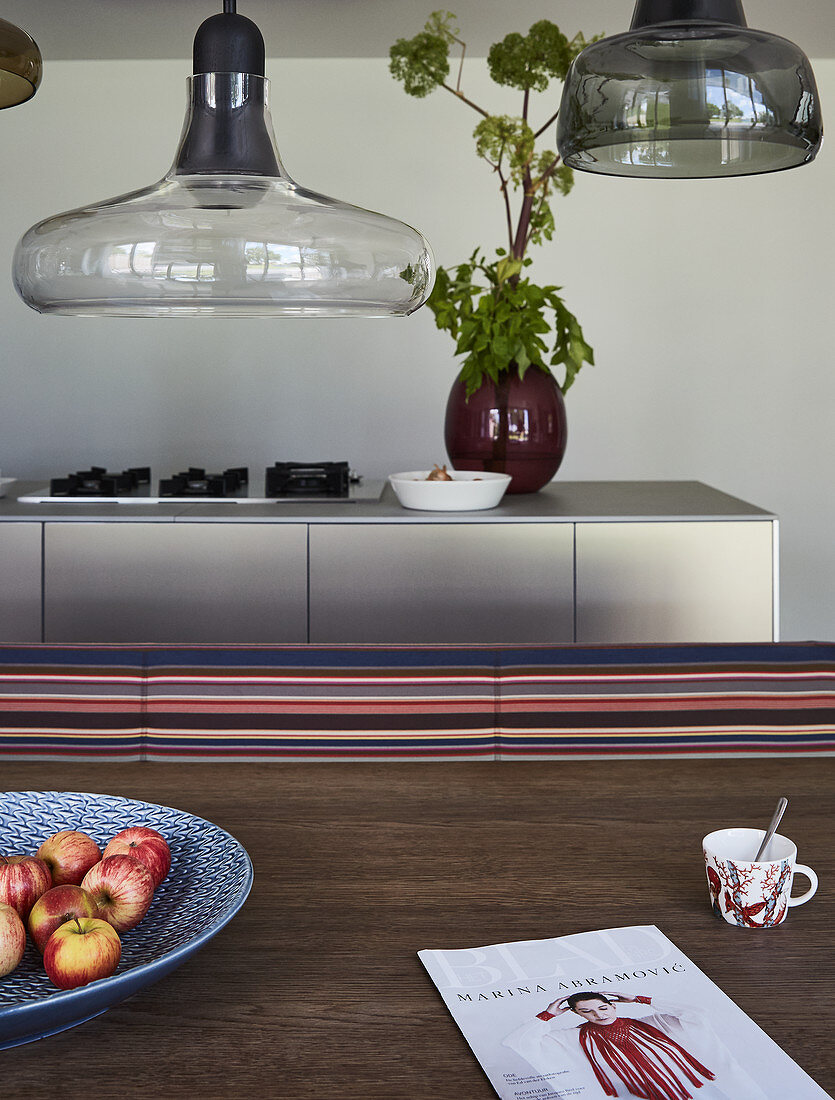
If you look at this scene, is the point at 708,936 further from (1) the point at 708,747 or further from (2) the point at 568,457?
(2) the point at 568,457

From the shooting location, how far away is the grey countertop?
2.21 metres

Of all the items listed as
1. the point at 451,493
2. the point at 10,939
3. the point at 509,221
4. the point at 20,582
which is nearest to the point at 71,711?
the point at 10,939

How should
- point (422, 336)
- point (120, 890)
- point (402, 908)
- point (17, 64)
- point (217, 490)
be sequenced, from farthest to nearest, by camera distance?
1. point (422, 336)
2. point (217, 490)
3. point (17, 64)
4. point (402, 908)
5. point (120, 890)

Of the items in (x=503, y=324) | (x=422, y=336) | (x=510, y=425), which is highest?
(x=422, y=336)

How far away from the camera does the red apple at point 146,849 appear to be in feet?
2.92

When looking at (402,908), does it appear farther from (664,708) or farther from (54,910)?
(664,708)

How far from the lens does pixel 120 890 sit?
83 cm

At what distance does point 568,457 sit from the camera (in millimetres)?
4109

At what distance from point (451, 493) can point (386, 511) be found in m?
0.15

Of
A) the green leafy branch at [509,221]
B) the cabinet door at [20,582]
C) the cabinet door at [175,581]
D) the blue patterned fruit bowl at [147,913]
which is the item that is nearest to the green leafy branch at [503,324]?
the green leafy branch at [509,221]

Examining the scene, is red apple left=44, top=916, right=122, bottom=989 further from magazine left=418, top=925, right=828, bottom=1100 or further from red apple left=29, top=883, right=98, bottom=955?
magazine left=418, top=925, right=828, bottom=1100

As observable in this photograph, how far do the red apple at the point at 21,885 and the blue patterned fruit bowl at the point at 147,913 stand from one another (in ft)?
0.11

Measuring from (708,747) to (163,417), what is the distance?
3037mm

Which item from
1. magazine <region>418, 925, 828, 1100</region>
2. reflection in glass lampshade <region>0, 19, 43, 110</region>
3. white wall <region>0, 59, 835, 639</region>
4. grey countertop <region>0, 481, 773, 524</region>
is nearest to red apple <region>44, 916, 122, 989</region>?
magazine <region>418, 925, 828, 1100</region>
